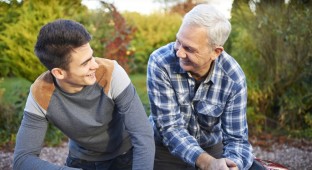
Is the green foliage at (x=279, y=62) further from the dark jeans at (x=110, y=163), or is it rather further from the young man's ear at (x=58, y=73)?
the young man's ear at (x=58, y=73)

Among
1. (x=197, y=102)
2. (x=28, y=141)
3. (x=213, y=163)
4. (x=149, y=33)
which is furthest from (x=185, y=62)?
(x=149, y=33)

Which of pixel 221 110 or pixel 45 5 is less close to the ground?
pixel 45 5

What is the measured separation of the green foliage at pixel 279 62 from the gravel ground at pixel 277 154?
536mm

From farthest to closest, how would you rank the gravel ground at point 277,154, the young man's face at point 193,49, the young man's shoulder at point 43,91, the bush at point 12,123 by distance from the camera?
the bush at point 12,123, the gravel ground at point 277,154, the young man's face at point 193,49, the young man's shoulder at point 43,91

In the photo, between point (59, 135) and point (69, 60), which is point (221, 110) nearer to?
point (69, 60)

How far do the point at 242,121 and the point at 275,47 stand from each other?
3286 mm

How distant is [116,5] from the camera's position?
23.3 feet

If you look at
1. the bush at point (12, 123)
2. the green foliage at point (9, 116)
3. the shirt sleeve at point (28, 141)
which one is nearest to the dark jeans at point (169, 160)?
the shirt sleeve at point (28, 141)

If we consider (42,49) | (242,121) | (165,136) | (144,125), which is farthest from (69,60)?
(242,121)

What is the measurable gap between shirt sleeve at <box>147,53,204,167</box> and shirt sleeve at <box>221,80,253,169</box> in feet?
0.75

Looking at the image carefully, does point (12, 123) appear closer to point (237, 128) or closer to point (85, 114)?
point (85, 114)

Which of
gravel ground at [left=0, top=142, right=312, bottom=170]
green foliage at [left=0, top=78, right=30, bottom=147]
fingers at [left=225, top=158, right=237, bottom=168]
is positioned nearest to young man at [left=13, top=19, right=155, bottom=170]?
→ fingers at [left=225, top=158, right=237, bottom=168]

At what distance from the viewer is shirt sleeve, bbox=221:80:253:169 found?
275cm

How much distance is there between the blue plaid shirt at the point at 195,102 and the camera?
108 inches
